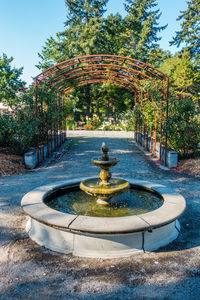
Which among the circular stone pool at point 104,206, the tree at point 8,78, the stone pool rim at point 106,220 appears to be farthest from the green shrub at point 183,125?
the tree at point 8,78

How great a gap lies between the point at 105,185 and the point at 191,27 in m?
31.3

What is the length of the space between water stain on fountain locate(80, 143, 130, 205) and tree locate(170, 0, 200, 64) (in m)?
27.9

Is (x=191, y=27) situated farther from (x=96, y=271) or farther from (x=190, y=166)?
(x=96, y=271)

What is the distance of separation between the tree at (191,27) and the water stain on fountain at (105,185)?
1098 inches

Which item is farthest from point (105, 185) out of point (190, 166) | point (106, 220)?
point (190, 166)

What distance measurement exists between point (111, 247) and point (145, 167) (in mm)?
5839

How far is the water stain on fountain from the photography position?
418cm

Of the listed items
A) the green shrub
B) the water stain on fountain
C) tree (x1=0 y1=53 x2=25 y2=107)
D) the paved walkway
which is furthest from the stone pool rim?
tree (x1=0 y1=53 x2=25 y2=107)

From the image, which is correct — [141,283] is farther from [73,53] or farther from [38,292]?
[73,53]

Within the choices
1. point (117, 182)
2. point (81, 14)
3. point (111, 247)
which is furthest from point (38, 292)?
point (81, 14)

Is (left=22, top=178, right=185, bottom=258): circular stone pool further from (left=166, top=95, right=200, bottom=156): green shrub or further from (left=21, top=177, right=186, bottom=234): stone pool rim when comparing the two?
(left=166, top=95, right=200, bottom=156): green shrub

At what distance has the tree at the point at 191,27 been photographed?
28234 mm

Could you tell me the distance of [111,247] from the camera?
3201mm

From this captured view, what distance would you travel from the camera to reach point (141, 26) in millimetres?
35312
